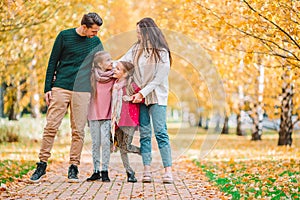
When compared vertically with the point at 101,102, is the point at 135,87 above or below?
above

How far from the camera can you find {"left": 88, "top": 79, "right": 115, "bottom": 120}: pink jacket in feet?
23.7

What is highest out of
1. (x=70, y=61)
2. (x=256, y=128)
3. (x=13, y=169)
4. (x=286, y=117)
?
(x=70, y=61)

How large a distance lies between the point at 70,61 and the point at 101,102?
632mm

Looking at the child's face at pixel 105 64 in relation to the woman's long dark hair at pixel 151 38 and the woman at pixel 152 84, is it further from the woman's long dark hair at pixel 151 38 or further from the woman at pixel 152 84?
the woman's long dark hair at pixel 151 38

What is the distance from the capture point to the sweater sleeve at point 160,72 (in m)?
6.85

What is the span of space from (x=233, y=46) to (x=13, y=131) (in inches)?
416

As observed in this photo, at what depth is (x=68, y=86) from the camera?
710 centimetres

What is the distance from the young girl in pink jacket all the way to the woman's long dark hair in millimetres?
357

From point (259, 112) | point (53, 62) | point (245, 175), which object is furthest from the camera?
point (259, 112)

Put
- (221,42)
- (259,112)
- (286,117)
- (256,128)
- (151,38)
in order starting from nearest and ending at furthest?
(151,38) → (221,42) → (286,117) → (259,112) → (256,128)

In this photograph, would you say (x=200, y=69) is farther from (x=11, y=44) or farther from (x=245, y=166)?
(x=245, y=166)

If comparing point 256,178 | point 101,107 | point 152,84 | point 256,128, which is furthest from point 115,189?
point 256,128

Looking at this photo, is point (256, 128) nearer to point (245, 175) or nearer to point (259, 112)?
point (259, 112)

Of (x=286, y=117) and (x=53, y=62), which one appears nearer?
(x=53, y=62)
